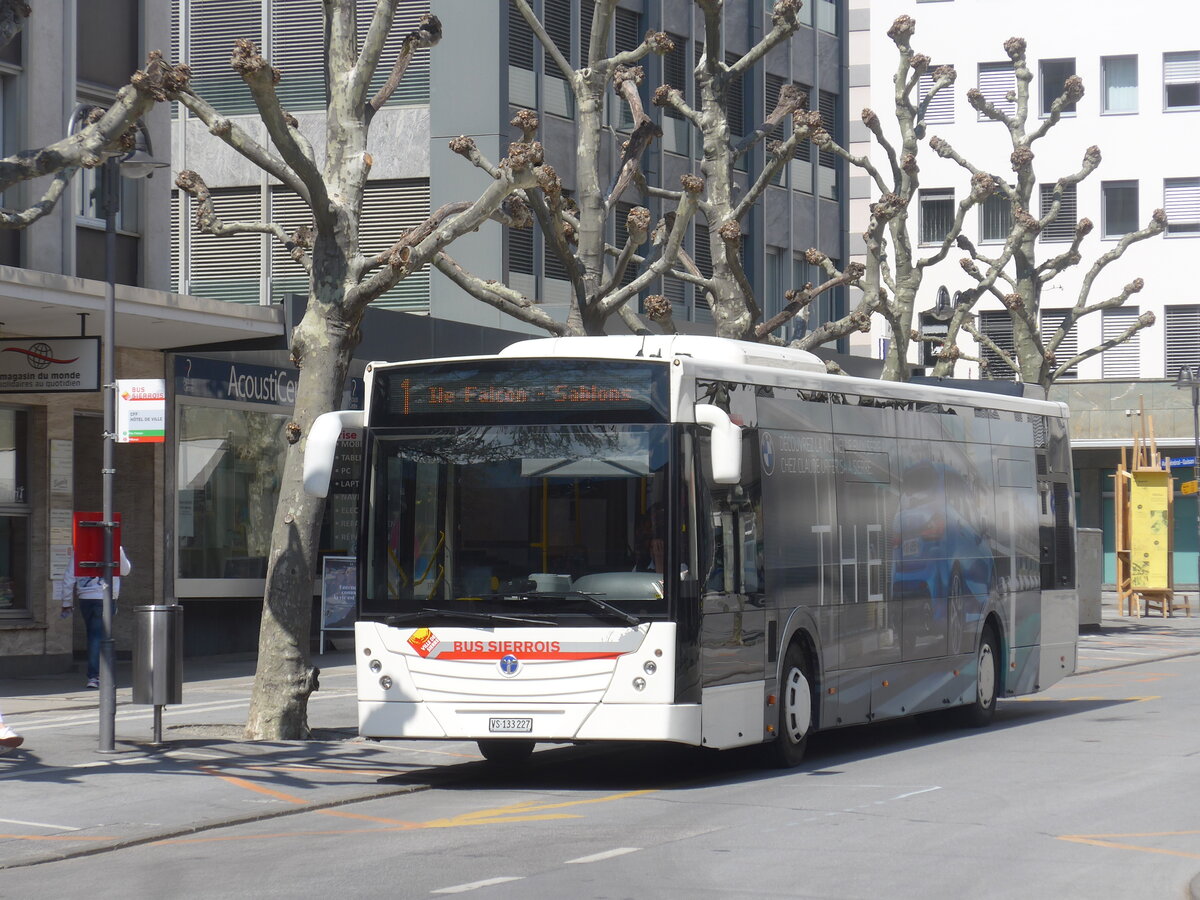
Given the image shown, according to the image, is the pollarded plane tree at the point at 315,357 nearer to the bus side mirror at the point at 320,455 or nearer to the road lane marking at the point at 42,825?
the bus side mirror at the point at 320,455

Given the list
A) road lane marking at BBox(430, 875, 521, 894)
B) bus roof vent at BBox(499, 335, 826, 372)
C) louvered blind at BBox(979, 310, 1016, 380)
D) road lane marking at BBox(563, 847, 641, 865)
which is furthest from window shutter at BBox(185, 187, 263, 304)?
louvered blind at BBox(979, 310, 1016, 380)

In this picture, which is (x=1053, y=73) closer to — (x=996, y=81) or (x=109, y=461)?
Result: (x=996, y=81)

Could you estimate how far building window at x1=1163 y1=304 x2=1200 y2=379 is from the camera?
183 ft

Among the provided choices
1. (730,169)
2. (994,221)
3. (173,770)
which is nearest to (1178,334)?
(994,221)

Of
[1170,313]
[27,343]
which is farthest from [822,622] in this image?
[1170,313]

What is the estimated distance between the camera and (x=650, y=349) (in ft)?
42.9

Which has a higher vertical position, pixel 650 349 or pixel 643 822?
pixel 650 349

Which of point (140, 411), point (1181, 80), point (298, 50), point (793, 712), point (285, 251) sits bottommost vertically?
point (793, 712)

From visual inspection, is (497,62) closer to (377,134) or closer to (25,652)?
(377,134)

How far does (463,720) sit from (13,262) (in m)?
11.4

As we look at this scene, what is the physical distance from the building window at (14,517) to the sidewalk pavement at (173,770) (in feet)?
7.42

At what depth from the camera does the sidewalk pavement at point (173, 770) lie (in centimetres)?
1114

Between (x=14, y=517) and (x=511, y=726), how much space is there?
1218 centimetres

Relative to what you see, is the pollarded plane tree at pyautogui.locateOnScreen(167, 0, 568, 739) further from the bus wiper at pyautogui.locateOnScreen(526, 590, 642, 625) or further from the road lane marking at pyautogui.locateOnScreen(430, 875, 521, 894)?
the road lane marking at pyautogui.locateOnScreen(430, 875, 521, 894)
